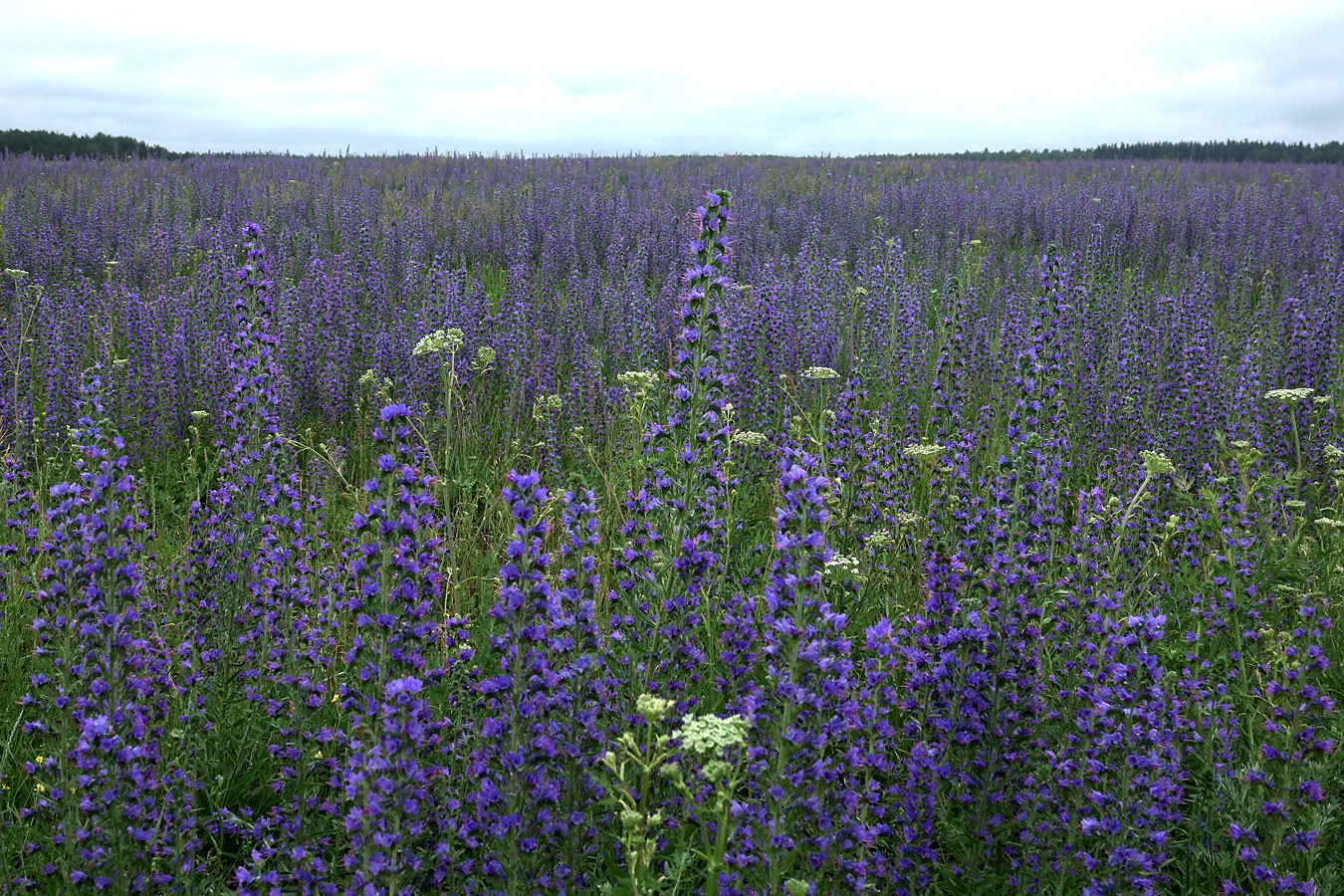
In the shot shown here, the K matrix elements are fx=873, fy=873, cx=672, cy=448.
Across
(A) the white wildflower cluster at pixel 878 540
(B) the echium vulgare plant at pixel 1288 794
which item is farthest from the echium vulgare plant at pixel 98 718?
(B) the echium vulgare plant at pixel 1288 794

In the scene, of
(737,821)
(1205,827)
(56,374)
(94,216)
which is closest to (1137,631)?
(1205,827)

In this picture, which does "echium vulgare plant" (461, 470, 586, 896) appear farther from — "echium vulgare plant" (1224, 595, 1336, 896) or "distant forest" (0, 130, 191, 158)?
"distant forest" (0, 130, 191, 158)

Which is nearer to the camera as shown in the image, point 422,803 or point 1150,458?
point 422,803

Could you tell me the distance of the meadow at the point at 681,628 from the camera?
2.33 m

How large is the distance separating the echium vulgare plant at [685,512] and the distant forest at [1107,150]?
36.1 metres

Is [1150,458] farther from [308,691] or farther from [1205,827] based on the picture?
[308,691]

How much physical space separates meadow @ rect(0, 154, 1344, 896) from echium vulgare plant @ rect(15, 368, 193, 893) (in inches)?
0.7

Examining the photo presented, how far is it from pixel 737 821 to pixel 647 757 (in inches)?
12.8

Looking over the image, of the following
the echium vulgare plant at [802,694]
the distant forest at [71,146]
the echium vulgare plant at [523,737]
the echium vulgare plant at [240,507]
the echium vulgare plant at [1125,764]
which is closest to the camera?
the echium vulgare plant at [802,694]

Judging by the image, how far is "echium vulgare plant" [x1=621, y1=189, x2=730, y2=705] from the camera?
9.53 feet

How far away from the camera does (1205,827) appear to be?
2.92m

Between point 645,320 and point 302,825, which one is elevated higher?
point 645,320

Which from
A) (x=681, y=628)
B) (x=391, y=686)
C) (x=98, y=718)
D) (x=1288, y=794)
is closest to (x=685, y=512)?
(x=681, y=628)

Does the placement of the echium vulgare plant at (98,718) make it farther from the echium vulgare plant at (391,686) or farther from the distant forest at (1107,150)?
the distant forest at (1107,150)
